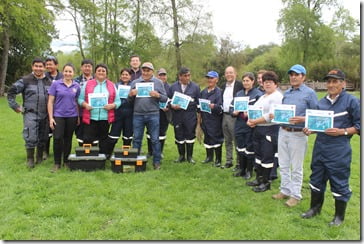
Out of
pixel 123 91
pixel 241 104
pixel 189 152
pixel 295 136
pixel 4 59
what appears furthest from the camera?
pixel 4 59

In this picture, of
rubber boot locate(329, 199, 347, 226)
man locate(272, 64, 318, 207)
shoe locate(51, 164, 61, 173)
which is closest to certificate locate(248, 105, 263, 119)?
man locate(272, 64, 318, 207)

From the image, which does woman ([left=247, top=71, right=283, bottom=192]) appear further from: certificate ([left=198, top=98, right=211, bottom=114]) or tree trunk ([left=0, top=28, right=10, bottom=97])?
tree trunk ([left=0, top=28, right=10, bottom=97])

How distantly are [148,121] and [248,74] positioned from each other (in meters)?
2.18

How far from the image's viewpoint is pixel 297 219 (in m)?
4.67

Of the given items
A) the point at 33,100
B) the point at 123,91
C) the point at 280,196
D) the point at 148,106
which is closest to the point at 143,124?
the point at 148,106

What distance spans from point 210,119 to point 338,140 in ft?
10.9

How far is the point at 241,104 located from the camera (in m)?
6.17

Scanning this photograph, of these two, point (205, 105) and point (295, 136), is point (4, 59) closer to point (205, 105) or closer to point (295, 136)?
point (205, 105)

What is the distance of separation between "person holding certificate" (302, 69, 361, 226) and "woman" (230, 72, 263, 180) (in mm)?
1809

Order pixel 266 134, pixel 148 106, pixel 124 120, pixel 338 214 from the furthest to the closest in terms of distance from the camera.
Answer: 1. pixel 124 120
2. pixel 148 106
3. pixel 266 134
4. pixel 338 214

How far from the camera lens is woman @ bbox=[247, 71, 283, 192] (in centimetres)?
535

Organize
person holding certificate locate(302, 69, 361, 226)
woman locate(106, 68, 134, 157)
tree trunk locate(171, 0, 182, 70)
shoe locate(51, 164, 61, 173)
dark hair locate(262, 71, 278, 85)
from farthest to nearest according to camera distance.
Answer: tree trunk locate(171, 0, 182, 70), woman locate(106, 68, 134, 157), shoe locate(51, 164, 61, 173), dark hair locate(262, 71, 278, 85), person holding certificate locate(302, 69, 361, 226)

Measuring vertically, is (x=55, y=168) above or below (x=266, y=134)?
below

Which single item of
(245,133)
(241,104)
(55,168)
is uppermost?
(241,104)
